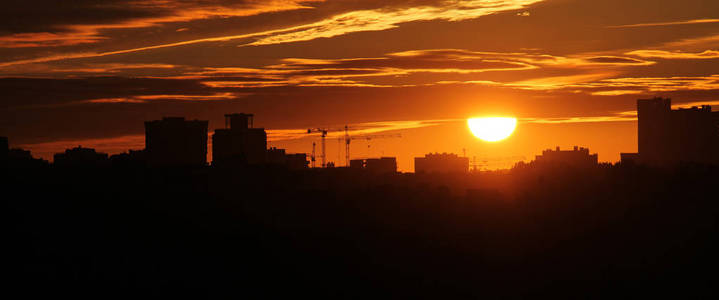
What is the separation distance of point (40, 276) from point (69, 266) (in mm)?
8659

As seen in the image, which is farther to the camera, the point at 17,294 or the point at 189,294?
the point at 189,294

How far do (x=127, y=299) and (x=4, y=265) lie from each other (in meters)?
26.9

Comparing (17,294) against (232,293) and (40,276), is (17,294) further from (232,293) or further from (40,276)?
(232,293)

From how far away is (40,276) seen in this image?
192 m

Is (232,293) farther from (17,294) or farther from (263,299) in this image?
(17,294)

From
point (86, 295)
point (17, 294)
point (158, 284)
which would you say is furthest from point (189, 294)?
point (17, 294)

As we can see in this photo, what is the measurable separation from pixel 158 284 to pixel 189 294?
23.4 feet

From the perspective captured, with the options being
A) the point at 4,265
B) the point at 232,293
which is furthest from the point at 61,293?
the point at 232,293

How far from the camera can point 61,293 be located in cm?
18538

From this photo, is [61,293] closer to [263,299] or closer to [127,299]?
[127,299]

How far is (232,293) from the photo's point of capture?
199875mm

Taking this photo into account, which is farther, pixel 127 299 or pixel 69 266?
pixel 69 266

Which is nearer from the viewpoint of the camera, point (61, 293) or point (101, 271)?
point (61, 293)

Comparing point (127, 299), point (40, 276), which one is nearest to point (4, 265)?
point (40, 276)
